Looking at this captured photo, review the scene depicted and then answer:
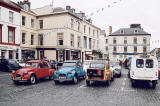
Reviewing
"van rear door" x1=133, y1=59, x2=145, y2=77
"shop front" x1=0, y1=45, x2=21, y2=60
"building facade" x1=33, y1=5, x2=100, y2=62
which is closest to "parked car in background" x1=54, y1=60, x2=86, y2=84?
"van rear door" x1=133, y1=59, x2=145, y2=77

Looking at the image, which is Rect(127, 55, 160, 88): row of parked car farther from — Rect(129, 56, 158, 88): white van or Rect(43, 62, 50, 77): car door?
Rect(43, 62, 50, 77): car door

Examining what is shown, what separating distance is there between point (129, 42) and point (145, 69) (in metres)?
46.5

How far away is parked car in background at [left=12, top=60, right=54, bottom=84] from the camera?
12.8 meters

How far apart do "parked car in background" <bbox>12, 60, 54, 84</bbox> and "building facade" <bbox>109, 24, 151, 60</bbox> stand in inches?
1665

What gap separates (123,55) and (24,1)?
37.2 meters

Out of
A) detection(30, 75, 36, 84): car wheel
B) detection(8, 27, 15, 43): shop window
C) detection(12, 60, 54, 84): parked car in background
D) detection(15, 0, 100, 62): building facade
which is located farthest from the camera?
detection(15, 0, 100, 62): building facade

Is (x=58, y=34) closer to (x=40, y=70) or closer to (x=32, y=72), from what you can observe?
(x=40, y=70)

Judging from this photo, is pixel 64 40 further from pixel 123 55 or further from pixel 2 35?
pixel 123 55

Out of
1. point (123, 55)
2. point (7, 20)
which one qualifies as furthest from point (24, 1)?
point (123, 55)

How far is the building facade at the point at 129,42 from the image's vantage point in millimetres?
55281

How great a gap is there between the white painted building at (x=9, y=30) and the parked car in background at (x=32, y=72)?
14201mm

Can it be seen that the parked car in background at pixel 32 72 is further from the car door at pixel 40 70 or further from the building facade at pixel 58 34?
the building facade at pixel 58 34

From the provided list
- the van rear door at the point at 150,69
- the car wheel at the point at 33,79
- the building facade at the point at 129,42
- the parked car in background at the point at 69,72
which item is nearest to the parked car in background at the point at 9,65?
the car wheel at the point at 33,79

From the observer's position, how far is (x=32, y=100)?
341 inches
